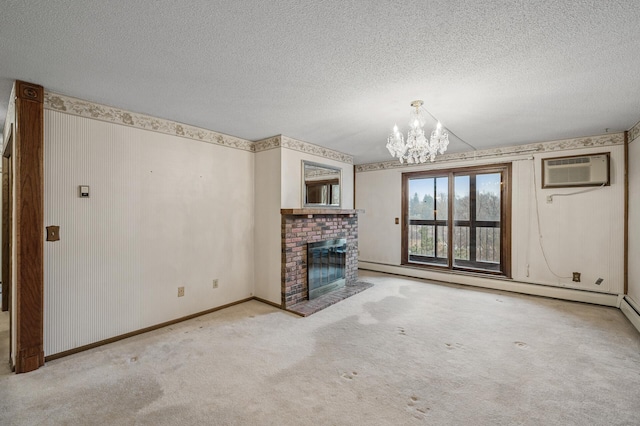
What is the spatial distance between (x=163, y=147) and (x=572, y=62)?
383 centimetres

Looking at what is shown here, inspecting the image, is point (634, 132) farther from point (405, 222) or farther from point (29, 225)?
point (29, 225)

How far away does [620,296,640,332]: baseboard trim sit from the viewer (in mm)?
3153

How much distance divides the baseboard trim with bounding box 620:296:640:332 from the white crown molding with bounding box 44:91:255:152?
526 cm

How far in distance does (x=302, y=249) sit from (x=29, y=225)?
9.30ft

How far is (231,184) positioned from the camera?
13.0 feet

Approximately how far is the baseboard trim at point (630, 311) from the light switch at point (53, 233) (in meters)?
5.98

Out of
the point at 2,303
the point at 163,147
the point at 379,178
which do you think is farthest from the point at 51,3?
the point at 379,178

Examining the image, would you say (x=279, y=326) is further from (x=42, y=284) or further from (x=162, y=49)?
(x=162, y=49)

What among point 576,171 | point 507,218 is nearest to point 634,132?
point 576,171

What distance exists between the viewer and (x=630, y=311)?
339 cm

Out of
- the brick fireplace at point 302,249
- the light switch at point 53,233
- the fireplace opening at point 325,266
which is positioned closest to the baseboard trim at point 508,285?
the brick fireplace at point 302,249

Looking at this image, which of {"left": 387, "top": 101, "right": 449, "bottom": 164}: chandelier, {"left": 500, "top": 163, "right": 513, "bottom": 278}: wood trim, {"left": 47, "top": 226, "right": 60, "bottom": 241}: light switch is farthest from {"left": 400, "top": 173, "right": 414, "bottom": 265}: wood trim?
{"left": 47, "top": 226, "right": 60, "bottom": 241}: light switch

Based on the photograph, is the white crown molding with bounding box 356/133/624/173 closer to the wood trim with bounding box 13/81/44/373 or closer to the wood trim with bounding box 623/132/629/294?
the wood trim with bounding box 623/132/629/294

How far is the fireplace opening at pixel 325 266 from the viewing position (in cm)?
421
